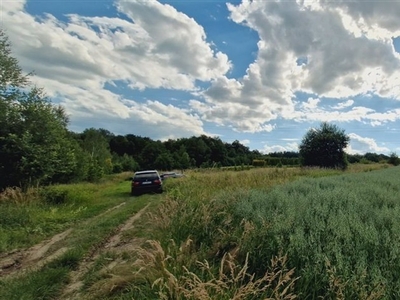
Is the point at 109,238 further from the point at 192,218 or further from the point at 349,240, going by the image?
the point at 349,240

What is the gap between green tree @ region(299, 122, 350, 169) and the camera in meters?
40.9

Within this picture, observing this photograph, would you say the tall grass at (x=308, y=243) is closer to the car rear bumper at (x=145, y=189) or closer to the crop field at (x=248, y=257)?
the crop field at (x=248, y=257)

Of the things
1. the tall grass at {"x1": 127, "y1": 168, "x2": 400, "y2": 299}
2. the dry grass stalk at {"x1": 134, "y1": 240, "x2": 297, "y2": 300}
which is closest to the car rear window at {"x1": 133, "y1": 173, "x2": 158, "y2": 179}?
the tall grass at {"x1": 127, "y1": 168, "x2": 400, "y2": 299}

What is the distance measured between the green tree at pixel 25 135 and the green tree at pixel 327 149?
32661mm

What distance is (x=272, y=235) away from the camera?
13.4 feet

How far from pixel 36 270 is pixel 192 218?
2.92 m

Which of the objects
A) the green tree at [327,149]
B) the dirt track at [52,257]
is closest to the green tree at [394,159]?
the green tree at [327,149]

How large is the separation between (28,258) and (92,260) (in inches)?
63.2

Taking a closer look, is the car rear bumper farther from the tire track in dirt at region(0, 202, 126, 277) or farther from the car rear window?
the tire track in dirt at region(0, 202, 126, 277)

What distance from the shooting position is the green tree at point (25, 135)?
15.4m

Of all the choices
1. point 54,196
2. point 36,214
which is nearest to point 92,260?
point 36,214

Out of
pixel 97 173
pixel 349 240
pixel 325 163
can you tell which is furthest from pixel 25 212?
pixel 325 163

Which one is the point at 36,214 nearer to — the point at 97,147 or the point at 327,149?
the point at 327,149

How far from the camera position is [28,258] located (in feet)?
21.9
